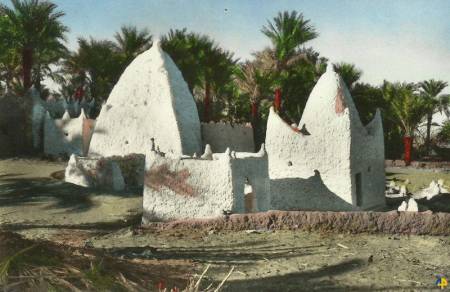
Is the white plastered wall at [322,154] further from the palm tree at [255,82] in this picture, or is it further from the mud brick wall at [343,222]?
the palm tree at [255,82]

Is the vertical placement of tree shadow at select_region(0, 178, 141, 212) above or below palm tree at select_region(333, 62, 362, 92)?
below

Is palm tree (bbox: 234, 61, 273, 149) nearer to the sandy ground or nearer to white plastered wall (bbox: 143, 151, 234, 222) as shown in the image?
the sandy ground

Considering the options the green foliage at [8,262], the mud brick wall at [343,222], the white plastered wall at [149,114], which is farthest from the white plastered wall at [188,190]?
the green foliage at [8,262]

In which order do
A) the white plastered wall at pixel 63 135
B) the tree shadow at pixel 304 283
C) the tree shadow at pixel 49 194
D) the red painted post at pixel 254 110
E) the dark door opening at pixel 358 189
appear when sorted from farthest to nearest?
the red painted post at pixel 254 110
the white plastered wall at pixel 63 135
the dark door opening at pixel 358 189
the tree shadow at pixel 49 194
the tree shadow at pixel 304 283

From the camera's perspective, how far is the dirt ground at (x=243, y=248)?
846cm

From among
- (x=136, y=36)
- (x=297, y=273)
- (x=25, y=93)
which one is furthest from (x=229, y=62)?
(x=297, y=273)

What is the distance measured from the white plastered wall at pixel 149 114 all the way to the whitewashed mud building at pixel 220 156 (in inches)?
1.8

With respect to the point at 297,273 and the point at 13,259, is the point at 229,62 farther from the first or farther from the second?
the point at 13,259

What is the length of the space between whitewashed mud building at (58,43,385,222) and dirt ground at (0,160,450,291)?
5.16 ft

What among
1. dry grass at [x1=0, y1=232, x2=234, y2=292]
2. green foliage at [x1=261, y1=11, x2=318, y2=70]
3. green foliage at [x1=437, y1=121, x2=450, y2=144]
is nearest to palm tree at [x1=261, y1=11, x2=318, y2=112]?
green foliage at [x1=261, y1=11, x2=318, y2=70]

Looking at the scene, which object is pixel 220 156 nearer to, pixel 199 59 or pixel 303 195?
pixel 303 195

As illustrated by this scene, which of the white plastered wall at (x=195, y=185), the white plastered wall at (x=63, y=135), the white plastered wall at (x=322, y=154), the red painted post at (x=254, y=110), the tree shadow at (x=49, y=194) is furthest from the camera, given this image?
the red painted post at (x=254, y=110)

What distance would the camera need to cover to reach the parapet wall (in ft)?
80.7

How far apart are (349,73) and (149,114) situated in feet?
48.7
